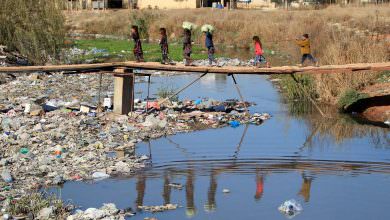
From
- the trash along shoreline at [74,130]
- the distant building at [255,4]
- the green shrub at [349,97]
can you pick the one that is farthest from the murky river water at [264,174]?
the distant building at [255,4]

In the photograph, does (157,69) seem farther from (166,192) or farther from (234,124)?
(166,192)

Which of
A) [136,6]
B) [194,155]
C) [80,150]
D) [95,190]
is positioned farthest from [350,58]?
[136,6]

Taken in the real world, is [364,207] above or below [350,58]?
below

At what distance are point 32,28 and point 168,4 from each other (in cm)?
3628

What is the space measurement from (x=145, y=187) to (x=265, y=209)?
2.00 metres

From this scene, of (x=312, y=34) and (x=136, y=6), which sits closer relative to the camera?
(x=312, y=34)

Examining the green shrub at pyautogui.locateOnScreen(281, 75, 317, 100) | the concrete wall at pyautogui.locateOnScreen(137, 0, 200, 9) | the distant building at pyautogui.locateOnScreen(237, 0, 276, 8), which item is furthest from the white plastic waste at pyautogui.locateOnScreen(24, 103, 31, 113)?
the distant building at pyautogui.locateOnScreen(237, 0, 276, 8)

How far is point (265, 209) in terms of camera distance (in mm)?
10023

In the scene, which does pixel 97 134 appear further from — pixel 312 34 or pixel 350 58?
pixel 312 34

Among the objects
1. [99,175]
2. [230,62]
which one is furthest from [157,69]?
[230,62]

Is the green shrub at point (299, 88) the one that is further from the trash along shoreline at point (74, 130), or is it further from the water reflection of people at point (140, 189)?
the water reflection of people at point (140, 189)

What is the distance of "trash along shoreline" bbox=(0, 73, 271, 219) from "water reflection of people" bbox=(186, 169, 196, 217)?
36.4 inches

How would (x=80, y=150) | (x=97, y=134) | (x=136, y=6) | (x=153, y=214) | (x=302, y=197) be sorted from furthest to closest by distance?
(x=136, y=6)
(x=97, y=134)
(x=80, y=150)
(x=302, y=197)
(x=153, y=214)

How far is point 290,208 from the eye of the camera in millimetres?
9867
